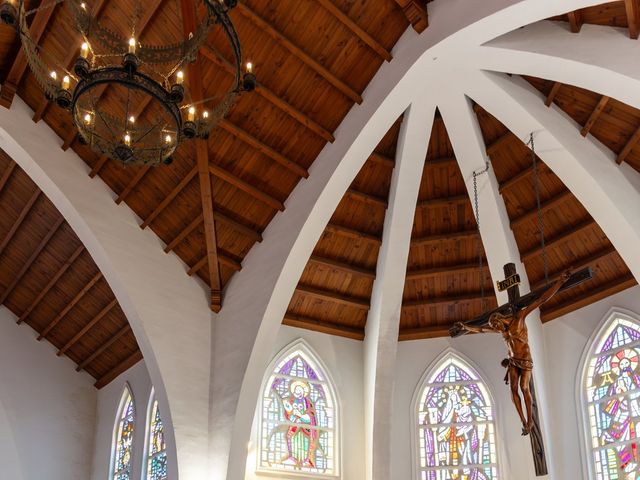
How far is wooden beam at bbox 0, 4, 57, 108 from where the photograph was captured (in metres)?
12.1

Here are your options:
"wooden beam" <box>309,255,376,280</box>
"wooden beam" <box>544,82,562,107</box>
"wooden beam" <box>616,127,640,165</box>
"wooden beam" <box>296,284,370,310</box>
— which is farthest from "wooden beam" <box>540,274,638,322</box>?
"wooden beam" <box>544,82,562,107</box>

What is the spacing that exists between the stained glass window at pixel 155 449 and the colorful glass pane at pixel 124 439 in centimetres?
63

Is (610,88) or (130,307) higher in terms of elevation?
(610,88)

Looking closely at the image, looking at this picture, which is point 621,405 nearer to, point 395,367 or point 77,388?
point 395,367

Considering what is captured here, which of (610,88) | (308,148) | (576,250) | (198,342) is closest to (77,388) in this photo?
(198,342)

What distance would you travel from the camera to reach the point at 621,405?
535 inches

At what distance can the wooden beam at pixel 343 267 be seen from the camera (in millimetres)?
15500

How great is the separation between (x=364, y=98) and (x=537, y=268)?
16.7 ft

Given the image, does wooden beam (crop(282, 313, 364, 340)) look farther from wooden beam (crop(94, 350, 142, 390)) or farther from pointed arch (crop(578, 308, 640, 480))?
pointed arch (crop(578, 308, 640, 480))

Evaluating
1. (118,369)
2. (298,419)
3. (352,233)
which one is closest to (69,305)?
(118,369)

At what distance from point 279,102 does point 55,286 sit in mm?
7240

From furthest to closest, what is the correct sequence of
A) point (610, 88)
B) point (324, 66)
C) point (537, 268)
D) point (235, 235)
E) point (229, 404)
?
point (537, 268), point (235, 235), point (229, 404), point (324, 66), point (610, 88)

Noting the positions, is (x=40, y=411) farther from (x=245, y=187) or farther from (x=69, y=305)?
(x=245, y=187)

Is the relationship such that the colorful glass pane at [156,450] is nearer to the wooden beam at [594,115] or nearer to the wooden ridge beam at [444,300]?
the wooden ridge beam at [444,300]
